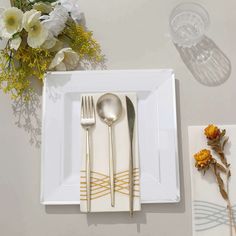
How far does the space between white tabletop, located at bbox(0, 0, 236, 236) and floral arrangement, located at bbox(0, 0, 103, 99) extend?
0.17 ft

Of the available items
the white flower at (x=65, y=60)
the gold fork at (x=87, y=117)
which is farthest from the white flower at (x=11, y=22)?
the gold fork at (x=87, y=117)

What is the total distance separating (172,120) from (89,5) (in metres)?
0.41

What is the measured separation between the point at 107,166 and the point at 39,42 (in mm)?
355

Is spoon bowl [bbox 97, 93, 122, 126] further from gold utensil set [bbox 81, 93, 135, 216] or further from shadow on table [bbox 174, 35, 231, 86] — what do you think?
shadow on table [bbox 174, 35, 231, 86]

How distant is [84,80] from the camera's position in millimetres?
913

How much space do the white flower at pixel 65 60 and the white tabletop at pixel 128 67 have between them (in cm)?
9

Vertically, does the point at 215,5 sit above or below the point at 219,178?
above

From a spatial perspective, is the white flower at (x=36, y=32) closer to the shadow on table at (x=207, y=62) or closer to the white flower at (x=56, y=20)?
the white flower at (x=56, y=20)

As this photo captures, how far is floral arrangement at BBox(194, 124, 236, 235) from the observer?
2.82 feet

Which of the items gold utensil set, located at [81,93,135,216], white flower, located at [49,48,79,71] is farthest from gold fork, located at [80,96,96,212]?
white flower, located at [49,48,79,71]

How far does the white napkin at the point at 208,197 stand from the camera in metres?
0.86

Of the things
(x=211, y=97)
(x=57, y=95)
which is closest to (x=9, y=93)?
(x=57, y=95)

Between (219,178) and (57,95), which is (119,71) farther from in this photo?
(219,178)

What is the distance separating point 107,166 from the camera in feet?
2.84
